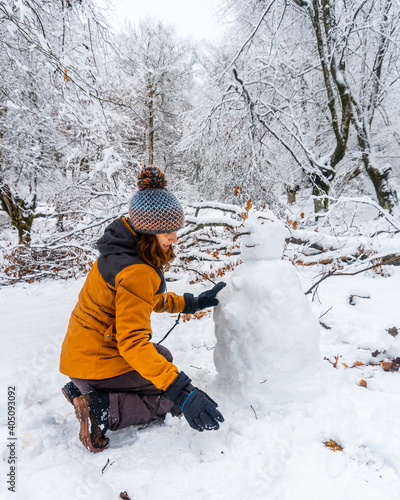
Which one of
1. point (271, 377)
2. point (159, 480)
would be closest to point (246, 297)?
point (271, 377)

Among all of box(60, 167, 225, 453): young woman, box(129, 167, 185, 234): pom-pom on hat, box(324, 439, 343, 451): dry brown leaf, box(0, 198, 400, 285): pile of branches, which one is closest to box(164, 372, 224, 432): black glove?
box(60, 167, 225, 453): young woman

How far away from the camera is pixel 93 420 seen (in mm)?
1569

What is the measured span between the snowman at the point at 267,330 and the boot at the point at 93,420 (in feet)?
2.54

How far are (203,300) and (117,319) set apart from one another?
71cm

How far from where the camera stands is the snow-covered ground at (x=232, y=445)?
1.25m

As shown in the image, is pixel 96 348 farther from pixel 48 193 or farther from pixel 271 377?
pixel 48 193

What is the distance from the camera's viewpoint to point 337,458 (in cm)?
136

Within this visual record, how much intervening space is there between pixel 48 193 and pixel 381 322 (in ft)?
35.1

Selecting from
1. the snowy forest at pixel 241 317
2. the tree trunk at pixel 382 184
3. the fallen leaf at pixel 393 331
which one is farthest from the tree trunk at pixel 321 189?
the fallen leaf at pixel 393 331

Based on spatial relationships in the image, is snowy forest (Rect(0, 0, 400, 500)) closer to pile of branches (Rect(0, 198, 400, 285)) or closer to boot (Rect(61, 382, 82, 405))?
pile of branches (Rect(0, 198, 400, 285))

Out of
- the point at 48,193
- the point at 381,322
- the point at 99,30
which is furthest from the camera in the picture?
the point at 48,193

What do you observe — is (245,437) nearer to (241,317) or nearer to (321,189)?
(241,317)

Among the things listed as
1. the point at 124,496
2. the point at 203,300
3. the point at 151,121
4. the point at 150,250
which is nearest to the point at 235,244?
the point at 203,300

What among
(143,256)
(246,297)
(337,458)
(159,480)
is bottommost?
(159,480)
